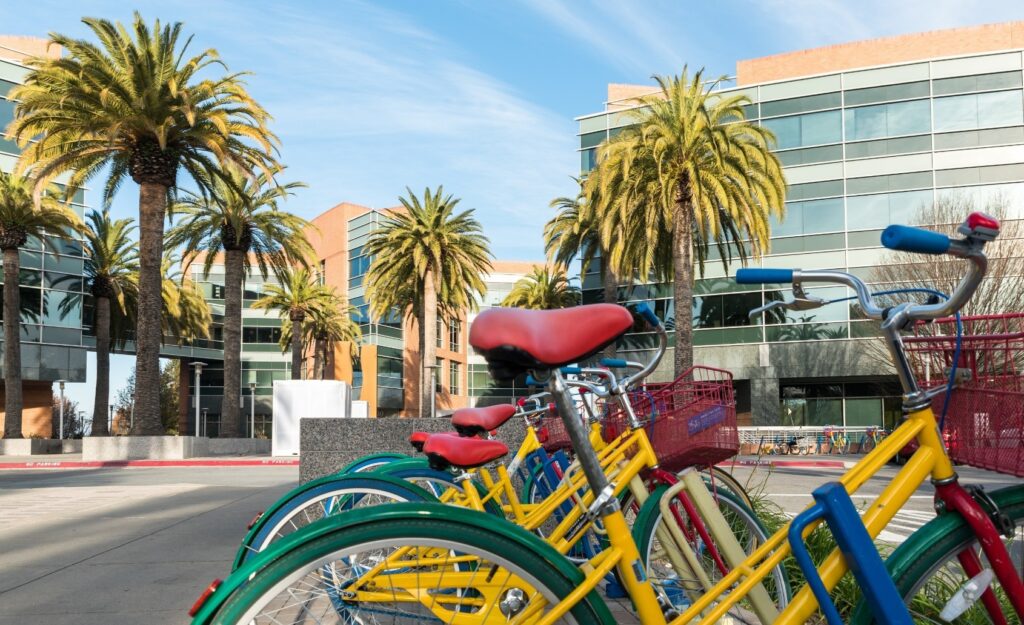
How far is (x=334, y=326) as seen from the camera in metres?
50.9

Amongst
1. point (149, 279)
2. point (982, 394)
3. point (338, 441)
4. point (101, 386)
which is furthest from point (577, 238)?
point (982, 394)

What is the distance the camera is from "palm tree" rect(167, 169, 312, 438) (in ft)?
104

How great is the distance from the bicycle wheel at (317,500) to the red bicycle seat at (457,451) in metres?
A: 0.18

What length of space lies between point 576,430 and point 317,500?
164cm

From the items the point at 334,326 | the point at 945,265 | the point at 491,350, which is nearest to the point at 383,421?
the point at 491,350

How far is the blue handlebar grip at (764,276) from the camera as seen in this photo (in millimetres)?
2205

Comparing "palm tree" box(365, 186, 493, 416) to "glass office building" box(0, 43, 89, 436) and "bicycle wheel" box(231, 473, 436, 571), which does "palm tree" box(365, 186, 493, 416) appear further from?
"bicycle wheel" box(231, 473, 436, 571)

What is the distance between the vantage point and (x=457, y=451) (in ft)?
11.0

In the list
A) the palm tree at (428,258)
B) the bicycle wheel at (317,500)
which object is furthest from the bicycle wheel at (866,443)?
the bicycle wheel at (317,500)

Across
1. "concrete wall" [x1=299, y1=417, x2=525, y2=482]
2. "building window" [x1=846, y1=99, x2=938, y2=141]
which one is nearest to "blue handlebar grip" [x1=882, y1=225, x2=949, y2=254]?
"concrete wall" [x1=299, y1=417, x2=525, y2=482]

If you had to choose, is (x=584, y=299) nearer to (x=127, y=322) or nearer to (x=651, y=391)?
(x=127, y=322)

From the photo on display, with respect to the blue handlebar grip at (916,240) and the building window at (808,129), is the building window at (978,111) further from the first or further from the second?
the blue handlebar grip at (916,240)

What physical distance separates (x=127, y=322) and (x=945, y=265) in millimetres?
35265

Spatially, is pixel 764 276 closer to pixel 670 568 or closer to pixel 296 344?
pixel 670 568
